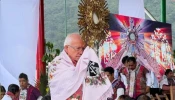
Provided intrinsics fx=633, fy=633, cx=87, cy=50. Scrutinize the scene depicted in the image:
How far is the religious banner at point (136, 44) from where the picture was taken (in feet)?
35.6

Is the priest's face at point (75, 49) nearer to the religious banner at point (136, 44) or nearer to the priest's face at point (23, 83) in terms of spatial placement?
the priest's face at point (23, 83)

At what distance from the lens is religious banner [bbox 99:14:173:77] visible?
35.6 feet

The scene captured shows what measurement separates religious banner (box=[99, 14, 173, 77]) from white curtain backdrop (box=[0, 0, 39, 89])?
5.16 feet

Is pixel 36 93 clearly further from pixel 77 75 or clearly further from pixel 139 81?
pixel 77 75

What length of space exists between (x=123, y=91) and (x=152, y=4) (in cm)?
761

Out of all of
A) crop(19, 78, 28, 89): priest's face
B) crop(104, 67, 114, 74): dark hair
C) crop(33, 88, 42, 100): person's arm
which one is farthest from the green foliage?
crop(104, 67, 114, 74): dark hair

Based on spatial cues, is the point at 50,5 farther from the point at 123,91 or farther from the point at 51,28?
the point at 123,91

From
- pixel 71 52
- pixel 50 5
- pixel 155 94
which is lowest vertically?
pixel 155 94

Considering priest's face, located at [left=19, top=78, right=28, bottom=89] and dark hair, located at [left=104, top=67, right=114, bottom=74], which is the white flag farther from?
priest's face, located at [left=19, top=78, right=28, bottom=89]

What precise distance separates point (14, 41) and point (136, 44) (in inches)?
87.7

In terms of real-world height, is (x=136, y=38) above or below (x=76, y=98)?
above

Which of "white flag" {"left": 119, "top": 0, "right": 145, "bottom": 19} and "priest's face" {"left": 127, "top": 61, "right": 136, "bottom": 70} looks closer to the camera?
"priest's face" {"left": 127, "top": 61, "right": 136, "bottom": 70}

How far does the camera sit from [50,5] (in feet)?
52.2

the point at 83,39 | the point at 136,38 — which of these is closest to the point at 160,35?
the point at 136,38
